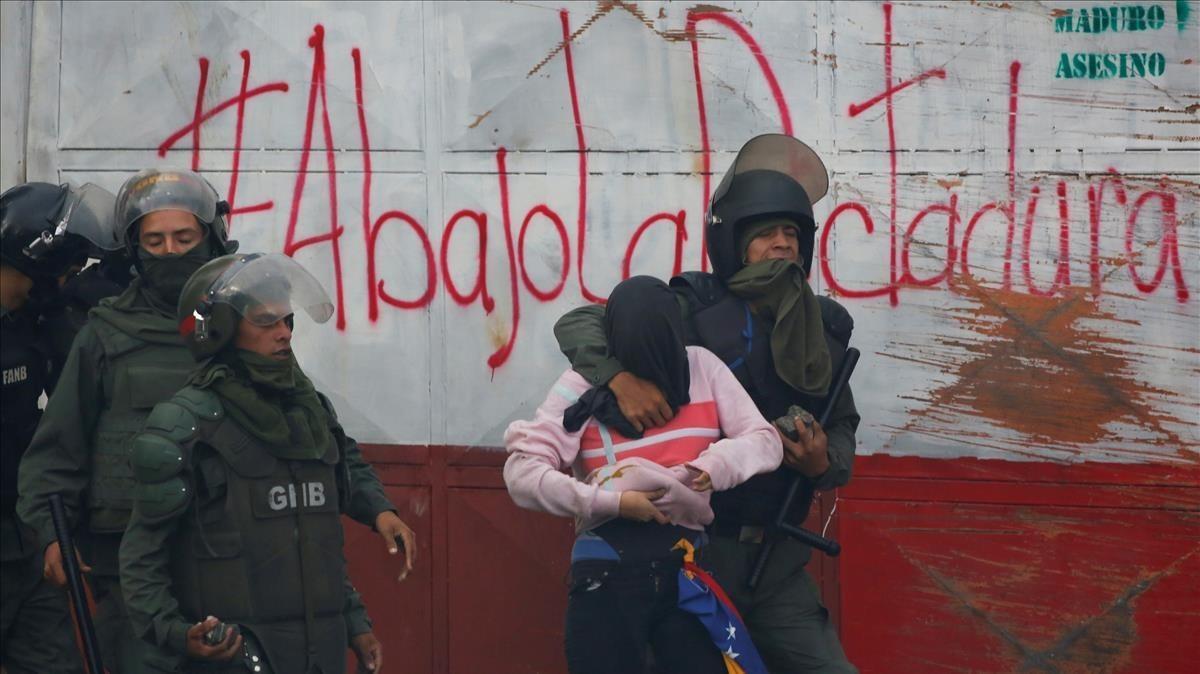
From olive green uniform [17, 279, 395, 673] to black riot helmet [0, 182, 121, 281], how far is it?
65 centimetres

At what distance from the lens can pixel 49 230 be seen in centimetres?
510

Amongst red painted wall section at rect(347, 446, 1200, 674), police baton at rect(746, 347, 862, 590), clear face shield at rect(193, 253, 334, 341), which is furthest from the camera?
red painted wall section at rect(347, 446, 1200, 674)

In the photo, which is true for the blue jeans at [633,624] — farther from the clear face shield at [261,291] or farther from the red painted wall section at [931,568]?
the red painted wall section at [931,568]

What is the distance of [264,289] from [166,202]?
29.4 inches

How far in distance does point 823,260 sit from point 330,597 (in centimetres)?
242

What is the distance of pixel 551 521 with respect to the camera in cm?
594

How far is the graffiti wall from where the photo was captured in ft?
18.1

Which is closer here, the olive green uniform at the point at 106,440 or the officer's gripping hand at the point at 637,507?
the officer's gripping hand at the point at 637,507

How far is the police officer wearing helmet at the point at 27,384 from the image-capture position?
502 cm

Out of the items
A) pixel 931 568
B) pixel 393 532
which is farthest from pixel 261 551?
pixel 931 568

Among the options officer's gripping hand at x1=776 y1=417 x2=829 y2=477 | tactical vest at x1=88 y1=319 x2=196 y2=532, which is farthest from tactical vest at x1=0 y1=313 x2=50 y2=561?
officer's gripping hand at x1=776 y1=417 x2=829 y2=477

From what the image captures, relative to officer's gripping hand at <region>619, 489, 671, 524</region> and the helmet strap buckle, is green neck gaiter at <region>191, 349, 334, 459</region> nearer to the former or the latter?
the helmet strap buckle

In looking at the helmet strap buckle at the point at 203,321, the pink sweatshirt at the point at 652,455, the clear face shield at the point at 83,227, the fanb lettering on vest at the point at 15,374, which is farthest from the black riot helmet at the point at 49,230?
the pink sweatshirt at the point at 652,455

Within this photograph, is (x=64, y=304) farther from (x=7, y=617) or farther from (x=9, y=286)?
(x=7, y=617)
